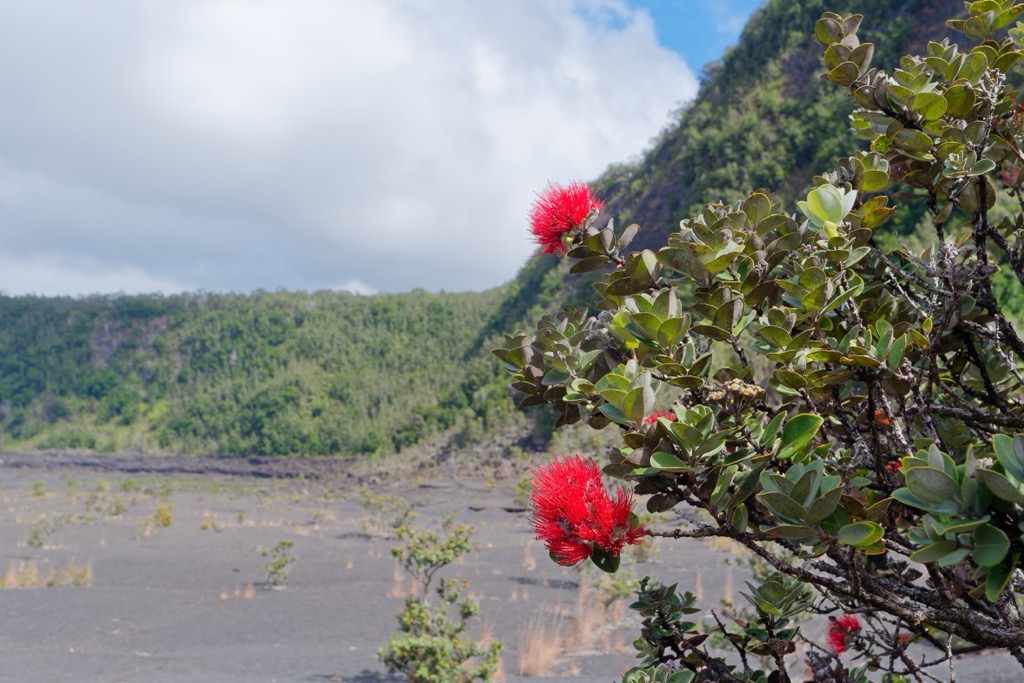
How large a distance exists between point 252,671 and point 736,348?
668cm

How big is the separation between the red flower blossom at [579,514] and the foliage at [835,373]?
0.07 meters

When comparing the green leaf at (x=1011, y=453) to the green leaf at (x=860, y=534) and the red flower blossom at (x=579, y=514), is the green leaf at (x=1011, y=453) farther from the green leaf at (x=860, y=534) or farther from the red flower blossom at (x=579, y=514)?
the red flower blossom at (x=579, y=514)

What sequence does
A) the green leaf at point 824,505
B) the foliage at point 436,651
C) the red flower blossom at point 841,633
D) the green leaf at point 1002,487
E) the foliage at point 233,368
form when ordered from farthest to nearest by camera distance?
the foliage at point 233,368
the foliage at point 436,651
the red flower blossom at point 841,633
the green leaf at point 824,505
the green leaf at point 1002,487

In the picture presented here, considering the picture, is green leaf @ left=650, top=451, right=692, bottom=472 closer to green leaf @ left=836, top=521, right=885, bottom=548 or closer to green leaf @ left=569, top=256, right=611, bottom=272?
green leaf @ left=836, top=521, right=885, bottom=548

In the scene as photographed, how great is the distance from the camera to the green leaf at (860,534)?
909 mm

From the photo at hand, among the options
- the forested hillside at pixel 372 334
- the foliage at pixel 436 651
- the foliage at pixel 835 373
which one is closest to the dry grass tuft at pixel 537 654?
the foliage at pixel 436 651

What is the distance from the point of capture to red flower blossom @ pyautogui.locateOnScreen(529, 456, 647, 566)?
1.17 m

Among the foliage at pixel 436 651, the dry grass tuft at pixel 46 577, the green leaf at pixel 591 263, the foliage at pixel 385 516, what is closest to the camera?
the green leaf at pixel 591 263

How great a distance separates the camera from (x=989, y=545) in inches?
29.9

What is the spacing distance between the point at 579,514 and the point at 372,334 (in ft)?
294

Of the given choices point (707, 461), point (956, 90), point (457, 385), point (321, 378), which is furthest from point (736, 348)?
point (321, 378)

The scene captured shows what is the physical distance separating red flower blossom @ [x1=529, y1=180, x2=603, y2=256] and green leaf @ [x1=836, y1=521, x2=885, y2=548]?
2.32ft

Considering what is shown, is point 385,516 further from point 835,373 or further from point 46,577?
point 835,373

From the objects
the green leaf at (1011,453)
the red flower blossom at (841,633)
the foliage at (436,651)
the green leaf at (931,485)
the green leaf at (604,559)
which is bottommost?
the foliage at (436,651)
